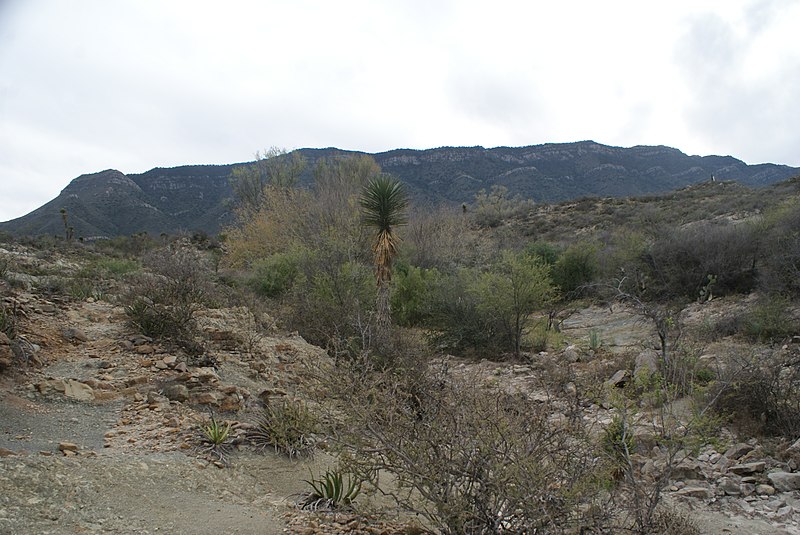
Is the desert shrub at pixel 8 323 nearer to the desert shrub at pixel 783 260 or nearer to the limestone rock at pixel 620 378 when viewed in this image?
the limestone rock at pixel 620 378

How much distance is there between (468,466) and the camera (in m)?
3.41

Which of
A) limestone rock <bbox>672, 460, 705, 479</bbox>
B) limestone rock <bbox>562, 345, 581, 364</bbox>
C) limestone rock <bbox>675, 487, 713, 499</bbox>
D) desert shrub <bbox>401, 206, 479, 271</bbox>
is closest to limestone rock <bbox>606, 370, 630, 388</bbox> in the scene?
limestone rock <bbox>562, 345, 581, 364</bbox>

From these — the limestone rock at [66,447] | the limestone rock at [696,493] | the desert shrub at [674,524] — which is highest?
the limestone rock at [66,447]

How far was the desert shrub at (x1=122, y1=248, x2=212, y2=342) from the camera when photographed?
8062 millimetres

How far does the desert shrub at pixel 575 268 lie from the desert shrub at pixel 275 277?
33.2ft

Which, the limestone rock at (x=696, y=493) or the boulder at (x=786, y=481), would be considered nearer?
the boulder at (x=786, y=481)

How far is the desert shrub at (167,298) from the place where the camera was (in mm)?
8062

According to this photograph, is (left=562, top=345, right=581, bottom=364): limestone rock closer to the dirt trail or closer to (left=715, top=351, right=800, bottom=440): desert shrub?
(left=715, top=351, right=800, bottom=440): desert shrub

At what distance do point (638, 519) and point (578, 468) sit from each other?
0.48m

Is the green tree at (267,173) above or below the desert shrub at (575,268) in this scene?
above

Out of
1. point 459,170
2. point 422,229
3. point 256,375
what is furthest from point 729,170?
point 256,375

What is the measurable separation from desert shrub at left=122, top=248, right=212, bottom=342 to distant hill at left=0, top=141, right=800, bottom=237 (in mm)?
35118

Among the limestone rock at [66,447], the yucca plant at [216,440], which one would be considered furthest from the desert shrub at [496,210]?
the limestone rock at [66,447]

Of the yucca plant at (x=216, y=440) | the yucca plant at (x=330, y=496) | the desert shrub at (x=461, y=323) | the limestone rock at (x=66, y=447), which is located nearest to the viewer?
the yucca plant at (x=330, y=496)
